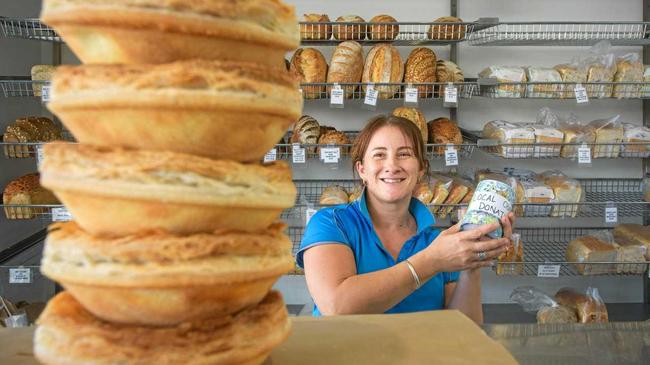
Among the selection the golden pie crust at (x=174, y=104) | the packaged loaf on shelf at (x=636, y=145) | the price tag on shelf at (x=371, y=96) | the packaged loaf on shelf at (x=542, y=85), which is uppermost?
the packaged loaf on shelf at (x=542, y=85)

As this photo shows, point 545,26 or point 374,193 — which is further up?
point 545,26

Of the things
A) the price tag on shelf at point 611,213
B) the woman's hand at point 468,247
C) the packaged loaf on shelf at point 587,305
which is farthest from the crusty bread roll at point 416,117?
the woman's hand at point 468,247

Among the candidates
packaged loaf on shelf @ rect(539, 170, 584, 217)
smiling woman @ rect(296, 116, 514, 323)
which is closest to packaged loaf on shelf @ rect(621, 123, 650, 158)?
packaged loaf on shelf @ rect(539, 170, 584, 217)

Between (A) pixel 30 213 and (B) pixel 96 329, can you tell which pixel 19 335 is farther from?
(A) pixel 30 213

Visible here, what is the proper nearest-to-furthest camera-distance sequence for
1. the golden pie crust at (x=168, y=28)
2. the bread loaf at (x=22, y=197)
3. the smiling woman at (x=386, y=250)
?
the golden pie crust at (x=168, y=28) → the smiling woman at (x=386, y=250) → the bread loaf at (x=22, y=197)

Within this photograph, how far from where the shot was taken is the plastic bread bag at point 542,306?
9.59 feet

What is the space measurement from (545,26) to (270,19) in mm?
3156

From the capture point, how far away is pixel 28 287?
10.6 feet

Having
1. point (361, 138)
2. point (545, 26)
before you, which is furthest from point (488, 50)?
point (361, 138)

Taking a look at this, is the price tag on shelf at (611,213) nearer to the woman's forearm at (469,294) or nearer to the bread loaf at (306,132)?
the bread loaf at (306,132)

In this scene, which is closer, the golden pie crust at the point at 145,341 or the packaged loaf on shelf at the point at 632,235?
the golden pie crust at the point at 145,341

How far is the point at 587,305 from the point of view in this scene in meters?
2.97

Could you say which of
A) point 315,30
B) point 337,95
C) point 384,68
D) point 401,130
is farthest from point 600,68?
point 401,130

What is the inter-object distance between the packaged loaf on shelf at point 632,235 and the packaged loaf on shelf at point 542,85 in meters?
0.77
